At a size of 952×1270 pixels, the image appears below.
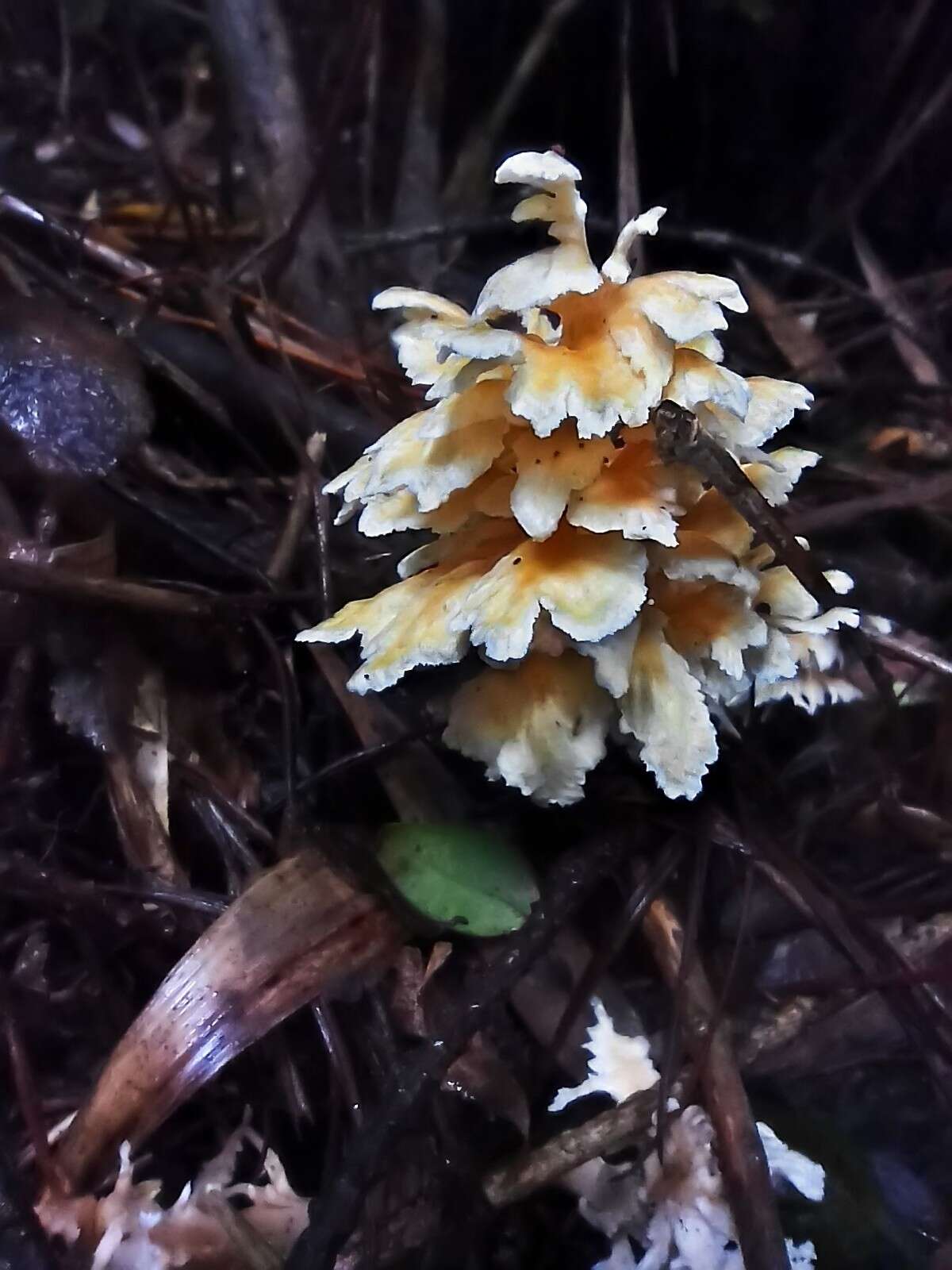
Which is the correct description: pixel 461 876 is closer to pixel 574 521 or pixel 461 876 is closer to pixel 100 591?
pixel 574 521

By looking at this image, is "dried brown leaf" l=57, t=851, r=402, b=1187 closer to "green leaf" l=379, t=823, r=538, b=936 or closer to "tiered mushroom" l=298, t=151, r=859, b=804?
"green leaf" l=379, t=823, r=538, b=936

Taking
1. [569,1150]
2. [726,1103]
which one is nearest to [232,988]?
[569,1150]

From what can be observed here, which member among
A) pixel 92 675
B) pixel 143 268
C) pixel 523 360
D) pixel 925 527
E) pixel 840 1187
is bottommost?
pixel 840 1187

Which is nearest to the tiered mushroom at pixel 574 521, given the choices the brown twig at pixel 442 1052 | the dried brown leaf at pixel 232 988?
the brown twig at pixel 442 1052

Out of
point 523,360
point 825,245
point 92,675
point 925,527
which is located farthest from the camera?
point 825,245

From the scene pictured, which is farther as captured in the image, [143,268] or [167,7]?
[167,7]

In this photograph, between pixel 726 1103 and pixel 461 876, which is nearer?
pixel 726 1103

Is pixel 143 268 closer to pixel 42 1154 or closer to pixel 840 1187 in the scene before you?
pixel 42 1154

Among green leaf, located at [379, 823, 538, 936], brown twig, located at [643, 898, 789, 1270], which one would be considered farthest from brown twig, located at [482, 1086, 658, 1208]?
green leaf, located at [379, 823, 538, 936]

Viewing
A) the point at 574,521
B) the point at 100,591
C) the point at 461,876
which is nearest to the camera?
the point at 574,521

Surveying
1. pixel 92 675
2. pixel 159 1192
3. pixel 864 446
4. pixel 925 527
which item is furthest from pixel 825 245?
pixel 159 1192
